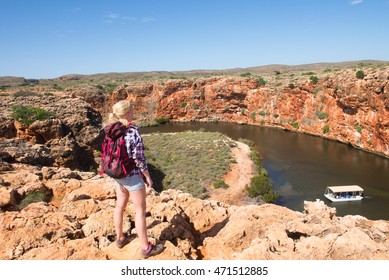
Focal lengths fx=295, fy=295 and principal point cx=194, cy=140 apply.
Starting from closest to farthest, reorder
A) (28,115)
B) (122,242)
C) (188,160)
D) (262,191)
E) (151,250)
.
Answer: (151,250)
(122,242)
(28,115)
(262,191)
(188,160)

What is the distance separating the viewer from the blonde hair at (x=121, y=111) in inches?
153

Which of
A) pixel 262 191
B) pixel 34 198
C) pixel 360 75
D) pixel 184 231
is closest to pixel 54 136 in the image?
pixel 34 198

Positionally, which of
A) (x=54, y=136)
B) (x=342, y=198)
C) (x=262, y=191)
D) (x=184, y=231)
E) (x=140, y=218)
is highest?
(x=140, y=218)

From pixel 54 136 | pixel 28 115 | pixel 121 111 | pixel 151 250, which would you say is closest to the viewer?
pixel 121 111

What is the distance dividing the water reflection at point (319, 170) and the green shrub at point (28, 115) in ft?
55.2

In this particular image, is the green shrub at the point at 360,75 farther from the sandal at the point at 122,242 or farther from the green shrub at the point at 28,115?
the sandal at the point at 122,242

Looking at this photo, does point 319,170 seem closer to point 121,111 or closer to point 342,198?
point 342,198

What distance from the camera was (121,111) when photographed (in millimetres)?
3904

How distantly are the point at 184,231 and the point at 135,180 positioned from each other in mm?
1813

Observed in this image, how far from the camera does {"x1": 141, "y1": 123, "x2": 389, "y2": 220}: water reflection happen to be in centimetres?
2189

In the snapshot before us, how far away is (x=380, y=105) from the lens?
33.5 meters

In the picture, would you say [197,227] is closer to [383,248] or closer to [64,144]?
[383,248]

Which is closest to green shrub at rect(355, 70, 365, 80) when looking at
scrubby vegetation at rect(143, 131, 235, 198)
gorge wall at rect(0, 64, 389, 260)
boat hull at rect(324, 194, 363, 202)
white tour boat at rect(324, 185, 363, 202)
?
scrubby vegetation at rect(143, 131, 235, 198)

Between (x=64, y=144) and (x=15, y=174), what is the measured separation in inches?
256
